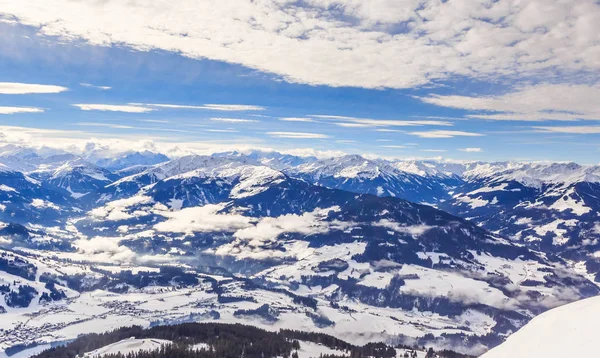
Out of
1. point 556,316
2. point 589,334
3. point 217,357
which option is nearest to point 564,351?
point 589,334

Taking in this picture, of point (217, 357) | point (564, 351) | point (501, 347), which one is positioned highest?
point (564, 351)

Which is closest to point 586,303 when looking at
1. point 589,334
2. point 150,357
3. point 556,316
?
point 556,316

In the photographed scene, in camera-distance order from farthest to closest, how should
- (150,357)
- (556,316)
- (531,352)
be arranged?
(150,357), (556,316), (531,352)

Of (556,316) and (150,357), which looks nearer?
(556,316)

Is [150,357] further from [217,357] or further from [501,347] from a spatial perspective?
[501,347]

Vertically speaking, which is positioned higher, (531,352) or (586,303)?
(586,303)

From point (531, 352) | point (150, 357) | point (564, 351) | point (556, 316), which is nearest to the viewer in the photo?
point (564, 351)

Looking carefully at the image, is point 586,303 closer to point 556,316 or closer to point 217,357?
point 556,316
